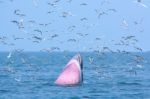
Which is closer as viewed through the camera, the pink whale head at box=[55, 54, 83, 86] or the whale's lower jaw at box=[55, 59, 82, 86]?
the whale's lower jaw at box=[55, 59, 82, 86]

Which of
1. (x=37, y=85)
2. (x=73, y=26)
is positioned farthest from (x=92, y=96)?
(x=73, y=26)

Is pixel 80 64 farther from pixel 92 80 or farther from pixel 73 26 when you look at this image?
pixel 73 26

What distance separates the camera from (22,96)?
58.7 m

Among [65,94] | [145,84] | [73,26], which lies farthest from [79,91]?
[73,26]

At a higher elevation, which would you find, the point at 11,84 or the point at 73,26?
the point at 73,26

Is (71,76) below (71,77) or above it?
above

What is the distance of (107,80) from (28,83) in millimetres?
10518

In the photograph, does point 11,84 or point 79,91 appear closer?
point 79,91

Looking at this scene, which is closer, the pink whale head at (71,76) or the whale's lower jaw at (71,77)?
the whale's lower jaw at (71,77)

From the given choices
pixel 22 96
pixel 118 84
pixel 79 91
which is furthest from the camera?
pixel 118 84

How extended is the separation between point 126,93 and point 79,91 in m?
4.41

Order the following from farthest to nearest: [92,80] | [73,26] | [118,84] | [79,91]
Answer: [92,80] → [118,84] → [79,91] → [73,26]

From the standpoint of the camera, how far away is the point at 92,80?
79.5 metres

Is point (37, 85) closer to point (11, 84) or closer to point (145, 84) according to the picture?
point (11, 84)
